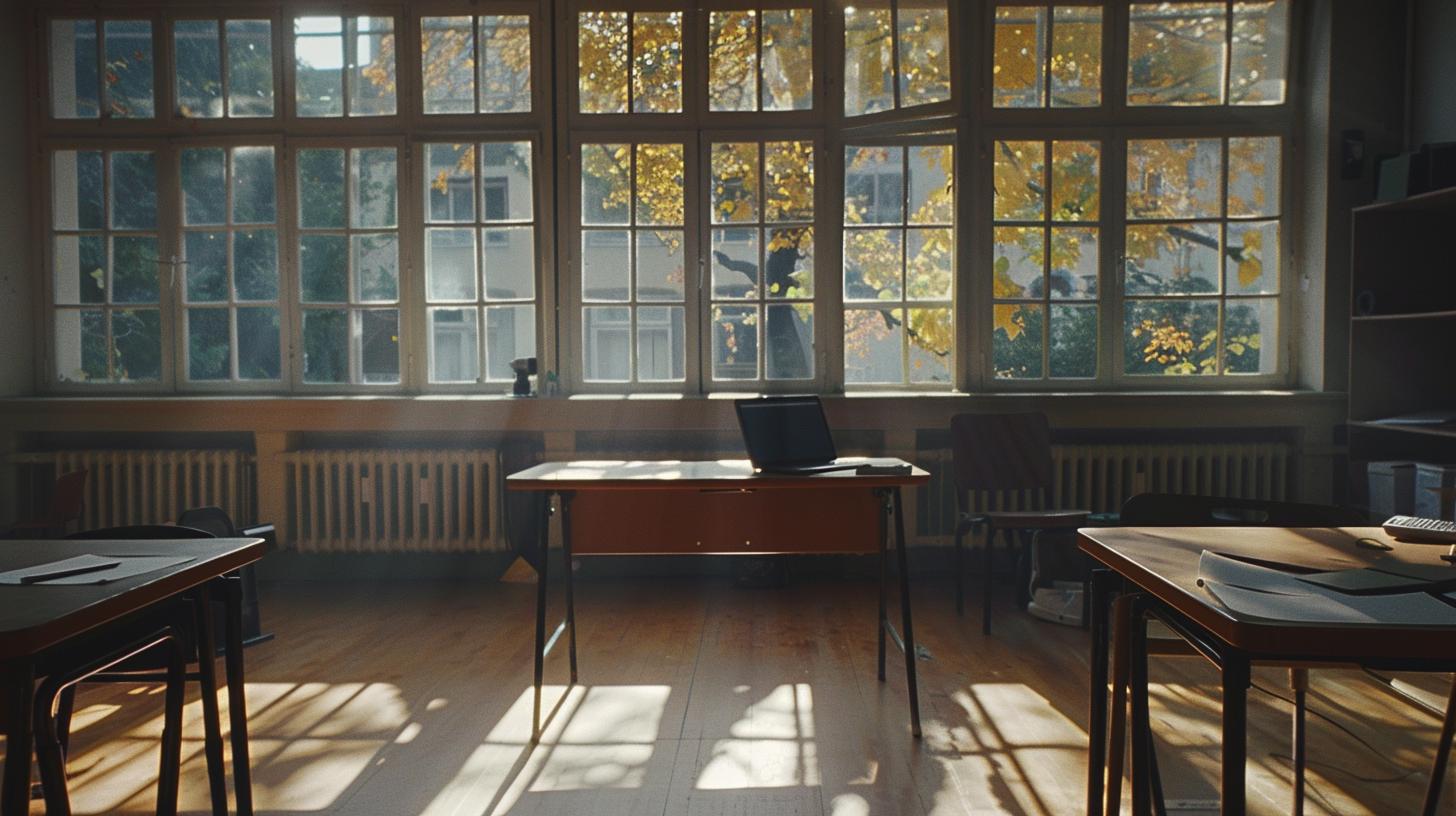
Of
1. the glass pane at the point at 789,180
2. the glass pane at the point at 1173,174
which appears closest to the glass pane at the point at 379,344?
the glass pane at the point at 789,180

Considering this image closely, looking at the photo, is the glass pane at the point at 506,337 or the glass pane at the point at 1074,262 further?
the glass pane at the point at 506,337

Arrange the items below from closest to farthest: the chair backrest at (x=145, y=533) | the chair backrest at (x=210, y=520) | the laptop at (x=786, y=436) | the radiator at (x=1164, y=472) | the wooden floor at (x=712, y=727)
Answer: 1. the chair backrest at (x=145, y=533)
2. the wooden floor at (x=712, y=727)
3. the laptop at (x=786, y=436)
4. the chair backrest at (x=210, y=520)
5. the radiator at (x=1164, y=472)

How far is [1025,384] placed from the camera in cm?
493

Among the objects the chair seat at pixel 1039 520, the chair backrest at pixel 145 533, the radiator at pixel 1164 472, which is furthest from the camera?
the radiator at pixel 1164 472

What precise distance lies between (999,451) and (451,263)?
3.26m

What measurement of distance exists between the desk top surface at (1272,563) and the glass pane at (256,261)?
4854 mm

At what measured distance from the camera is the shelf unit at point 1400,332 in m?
4.32

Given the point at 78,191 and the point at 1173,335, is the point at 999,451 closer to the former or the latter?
the point at 1173,335

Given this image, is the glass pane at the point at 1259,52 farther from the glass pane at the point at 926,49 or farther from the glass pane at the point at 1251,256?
the glass pane at the point at 926,49

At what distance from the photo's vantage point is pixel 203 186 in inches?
200

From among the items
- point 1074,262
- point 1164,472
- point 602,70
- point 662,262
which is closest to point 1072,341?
point 1074,262

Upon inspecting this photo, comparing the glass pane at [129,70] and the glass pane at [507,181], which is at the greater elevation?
the glass pane at [129,70]

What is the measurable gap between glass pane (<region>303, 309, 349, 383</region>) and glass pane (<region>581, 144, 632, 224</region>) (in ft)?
5.26

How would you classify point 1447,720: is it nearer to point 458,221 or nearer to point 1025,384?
point 1025,384
